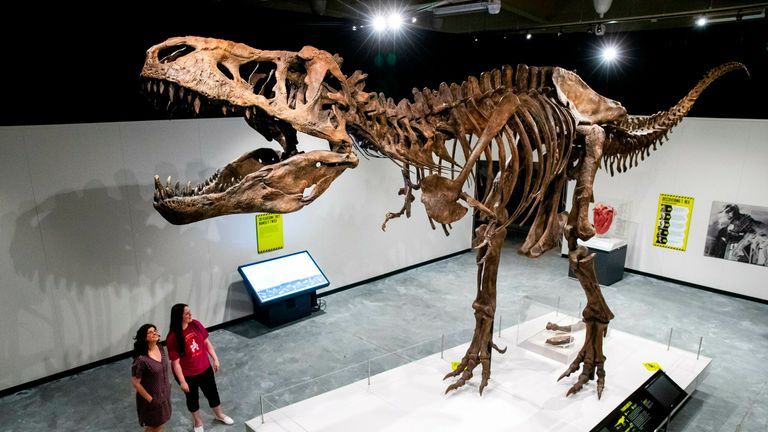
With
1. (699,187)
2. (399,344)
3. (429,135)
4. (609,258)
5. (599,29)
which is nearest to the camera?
(429,135)

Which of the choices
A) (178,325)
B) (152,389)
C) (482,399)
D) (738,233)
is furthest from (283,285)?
(738,233)

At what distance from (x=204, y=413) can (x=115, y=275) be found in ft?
6.41

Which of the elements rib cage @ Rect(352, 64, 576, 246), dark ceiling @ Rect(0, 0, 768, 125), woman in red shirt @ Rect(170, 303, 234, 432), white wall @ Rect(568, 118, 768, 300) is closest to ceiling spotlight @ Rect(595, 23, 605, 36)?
dark ceiling @ Rect(0, 0, 768, 125)

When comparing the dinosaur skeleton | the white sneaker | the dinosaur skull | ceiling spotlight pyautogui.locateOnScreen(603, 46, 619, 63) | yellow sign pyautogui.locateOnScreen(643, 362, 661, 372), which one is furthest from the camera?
ceiling spotlight pyautogui.locateOnScreen(603, 46, 619, 63)

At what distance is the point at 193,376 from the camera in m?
4.48

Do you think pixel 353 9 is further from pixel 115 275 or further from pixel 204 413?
pixel 204 413

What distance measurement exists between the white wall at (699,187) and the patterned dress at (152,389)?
7873 millimetres

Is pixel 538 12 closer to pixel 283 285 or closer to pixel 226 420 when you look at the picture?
pixel 283 285

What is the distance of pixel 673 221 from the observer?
8578 mm

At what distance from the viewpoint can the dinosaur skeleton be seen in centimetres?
271

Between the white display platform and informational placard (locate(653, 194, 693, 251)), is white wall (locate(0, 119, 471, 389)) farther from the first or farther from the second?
informational placard (locate(653, 194, 693, 251))

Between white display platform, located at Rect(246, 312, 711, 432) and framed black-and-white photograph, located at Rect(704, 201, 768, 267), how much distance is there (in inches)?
129

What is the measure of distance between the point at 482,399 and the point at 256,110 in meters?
3.20

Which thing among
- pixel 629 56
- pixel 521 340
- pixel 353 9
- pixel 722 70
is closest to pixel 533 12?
pixel 629 56
